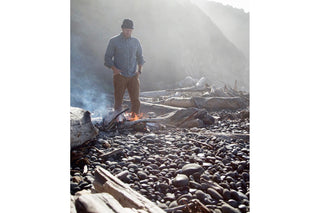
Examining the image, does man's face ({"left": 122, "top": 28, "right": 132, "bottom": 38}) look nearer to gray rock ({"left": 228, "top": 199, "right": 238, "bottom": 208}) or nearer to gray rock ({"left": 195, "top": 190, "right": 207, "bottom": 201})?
gray rock ({"left": 195, "top": 190, "right": 207, "bottom": 201})

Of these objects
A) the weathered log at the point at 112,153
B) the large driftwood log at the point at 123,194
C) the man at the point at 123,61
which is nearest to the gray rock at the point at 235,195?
the large driftwood log at the point at 123,194

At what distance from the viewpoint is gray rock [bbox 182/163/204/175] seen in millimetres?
2145

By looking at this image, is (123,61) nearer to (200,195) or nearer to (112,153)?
(112,153)

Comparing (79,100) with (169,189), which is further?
(79,100)

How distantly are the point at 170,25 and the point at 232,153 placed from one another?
6.90 meters

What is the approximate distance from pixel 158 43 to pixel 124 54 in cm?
338

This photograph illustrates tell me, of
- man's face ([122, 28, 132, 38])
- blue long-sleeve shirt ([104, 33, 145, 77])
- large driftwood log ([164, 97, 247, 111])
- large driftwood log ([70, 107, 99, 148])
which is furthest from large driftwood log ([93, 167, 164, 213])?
large driftwood log ([164, 97, 247, 111])

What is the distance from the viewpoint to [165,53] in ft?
24.4

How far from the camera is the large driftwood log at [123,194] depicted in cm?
153
